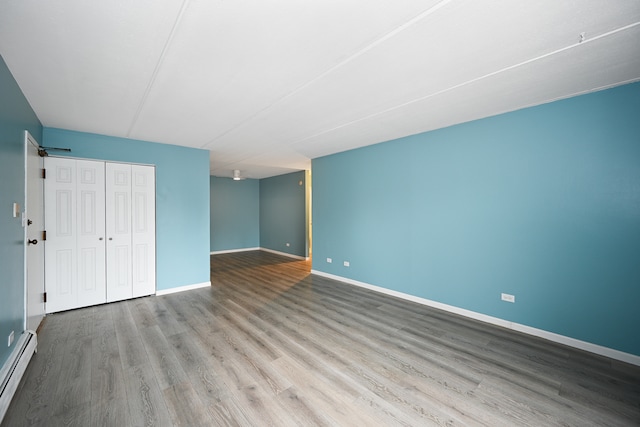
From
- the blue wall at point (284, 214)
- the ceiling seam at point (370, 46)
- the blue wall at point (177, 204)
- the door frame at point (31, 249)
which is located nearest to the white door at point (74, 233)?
the door frame at point (31, 249)

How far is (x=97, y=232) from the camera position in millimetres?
3916

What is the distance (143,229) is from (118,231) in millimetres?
332

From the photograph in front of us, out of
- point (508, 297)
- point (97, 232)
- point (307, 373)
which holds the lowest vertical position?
point (307, 373)

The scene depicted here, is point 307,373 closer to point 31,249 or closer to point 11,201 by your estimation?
point 11,201

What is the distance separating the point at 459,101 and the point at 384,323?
279 centimetres

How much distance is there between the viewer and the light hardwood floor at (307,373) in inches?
70.5

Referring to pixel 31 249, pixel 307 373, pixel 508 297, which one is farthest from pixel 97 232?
pixel 508 297

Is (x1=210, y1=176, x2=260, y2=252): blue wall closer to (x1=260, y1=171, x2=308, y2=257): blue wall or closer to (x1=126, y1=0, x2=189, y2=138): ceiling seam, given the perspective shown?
(x1=260, y1=171, x2=308, y2=257): blue wall

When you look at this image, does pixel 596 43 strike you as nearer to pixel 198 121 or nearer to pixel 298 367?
pixel 298 367

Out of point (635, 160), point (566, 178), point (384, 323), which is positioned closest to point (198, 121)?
point (384, 323)

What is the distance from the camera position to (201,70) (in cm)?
219

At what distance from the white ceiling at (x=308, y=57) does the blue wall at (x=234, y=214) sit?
5497 millimetres

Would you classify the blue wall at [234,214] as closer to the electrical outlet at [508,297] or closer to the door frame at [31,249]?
the door frame at [31,249]

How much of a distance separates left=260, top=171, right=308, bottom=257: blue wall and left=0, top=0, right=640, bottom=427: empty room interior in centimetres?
302
